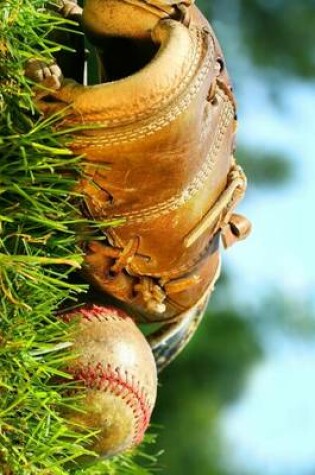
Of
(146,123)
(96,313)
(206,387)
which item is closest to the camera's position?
(146,123)

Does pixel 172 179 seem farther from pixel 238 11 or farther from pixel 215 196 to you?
pixel 238 11

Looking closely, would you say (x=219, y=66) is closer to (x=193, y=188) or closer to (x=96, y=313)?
(x=193, y=188)

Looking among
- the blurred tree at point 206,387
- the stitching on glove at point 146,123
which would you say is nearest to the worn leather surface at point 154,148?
the stitching on glove at point 146,123

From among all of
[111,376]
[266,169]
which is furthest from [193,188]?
[266,169]

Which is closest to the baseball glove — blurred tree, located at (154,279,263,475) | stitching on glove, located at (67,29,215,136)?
stitching on glove, located at (67,29,215,136)

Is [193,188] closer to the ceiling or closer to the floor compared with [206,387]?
closer to the ceiling

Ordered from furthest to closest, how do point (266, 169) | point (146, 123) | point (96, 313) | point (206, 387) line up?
1. point (266, 169)
2. point (206, 387)
3. point (96, 313)
4. point (146, 123)

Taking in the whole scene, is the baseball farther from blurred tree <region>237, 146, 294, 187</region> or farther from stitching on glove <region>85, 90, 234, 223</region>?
blurred tree <region>237, 146, 294, 187</region>

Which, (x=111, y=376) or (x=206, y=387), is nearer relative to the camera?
(x=111, y=376)

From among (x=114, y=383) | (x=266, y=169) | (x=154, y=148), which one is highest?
(x=154, y=148)

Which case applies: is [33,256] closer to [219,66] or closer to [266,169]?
[219,66]
